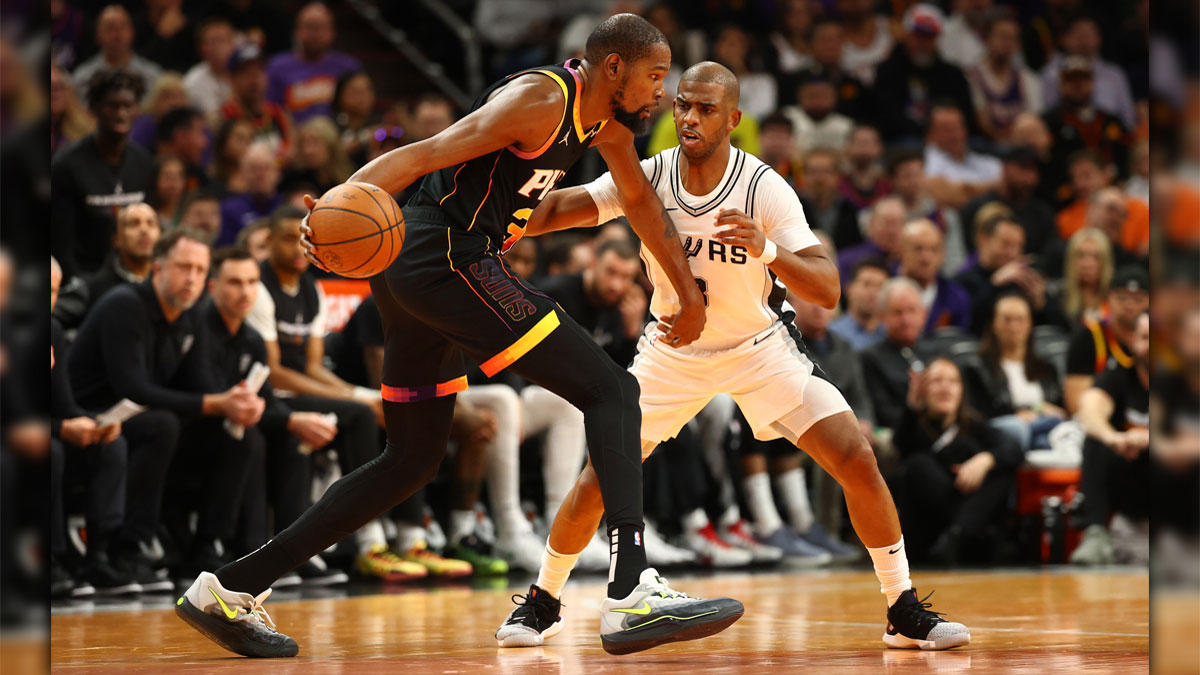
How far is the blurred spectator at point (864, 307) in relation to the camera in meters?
11.1

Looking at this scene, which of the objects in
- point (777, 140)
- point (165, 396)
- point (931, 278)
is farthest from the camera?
point (777, 140)

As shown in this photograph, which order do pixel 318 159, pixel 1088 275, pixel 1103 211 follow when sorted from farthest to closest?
pixel 1103 211, pixel 1088 275, pixel 318 159

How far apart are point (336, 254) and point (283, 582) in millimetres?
4299

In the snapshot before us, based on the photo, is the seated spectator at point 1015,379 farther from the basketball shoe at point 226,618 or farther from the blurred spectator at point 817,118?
Result: the basketball shoe at point 226,618

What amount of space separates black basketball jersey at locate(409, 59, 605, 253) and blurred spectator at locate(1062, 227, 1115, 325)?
7.60 m

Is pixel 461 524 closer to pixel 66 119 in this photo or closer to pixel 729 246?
pixel 66 119

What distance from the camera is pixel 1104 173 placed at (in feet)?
44.4

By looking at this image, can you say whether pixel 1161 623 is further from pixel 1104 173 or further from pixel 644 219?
pixel 1104 173

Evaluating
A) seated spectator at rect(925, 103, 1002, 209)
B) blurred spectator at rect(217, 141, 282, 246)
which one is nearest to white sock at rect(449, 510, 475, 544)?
blurred spectator at rect(217, 141, 282, 246)

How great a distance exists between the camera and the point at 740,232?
4906 millimetres

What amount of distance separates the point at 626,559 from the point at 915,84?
A: 11.1m

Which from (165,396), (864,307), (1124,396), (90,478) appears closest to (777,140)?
(864,307)

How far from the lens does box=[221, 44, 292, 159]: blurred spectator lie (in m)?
11.4

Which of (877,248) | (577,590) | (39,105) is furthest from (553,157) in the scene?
(877,248)
